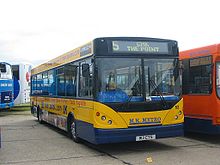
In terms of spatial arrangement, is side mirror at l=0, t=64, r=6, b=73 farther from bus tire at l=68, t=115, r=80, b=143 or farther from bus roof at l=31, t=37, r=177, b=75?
bus tire at l=68, t=115, r=80, b=143

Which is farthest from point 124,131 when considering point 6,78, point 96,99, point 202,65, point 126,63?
A: point 6,78

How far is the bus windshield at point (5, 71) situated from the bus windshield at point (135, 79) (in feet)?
51.7

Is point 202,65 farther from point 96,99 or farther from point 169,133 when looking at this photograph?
point 96,99

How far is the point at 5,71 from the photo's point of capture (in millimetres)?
24422

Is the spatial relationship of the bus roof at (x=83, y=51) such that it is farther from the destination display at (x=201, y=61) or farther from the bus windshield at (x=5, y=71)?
the bus windshield at (x=5, y=71)

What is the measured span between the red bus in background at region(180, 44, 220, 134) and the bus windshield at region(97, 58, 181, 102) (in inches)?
45.0

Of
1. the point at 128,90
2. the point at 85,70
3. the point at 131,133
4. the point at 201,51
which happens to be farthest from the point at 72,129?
the point at 201,51

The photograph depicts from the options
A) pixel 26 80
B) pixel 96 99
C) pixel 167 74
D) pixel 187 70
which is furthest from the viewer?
pixel 26 80

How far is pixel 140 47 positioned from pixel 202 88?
8.25 feet

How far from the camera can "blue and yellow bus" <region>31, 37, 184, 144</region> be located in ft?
30.2

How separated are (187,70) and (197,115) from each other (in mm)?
1457

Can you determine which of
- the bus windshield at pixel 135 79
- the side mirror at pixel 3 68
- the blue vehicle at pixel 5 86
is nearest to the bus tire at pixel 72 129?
the bus windshield at pixel 135 79

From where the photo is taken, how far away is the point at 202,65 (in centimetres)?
1102

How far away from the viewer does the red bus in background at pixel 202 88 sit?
10.4 meters
